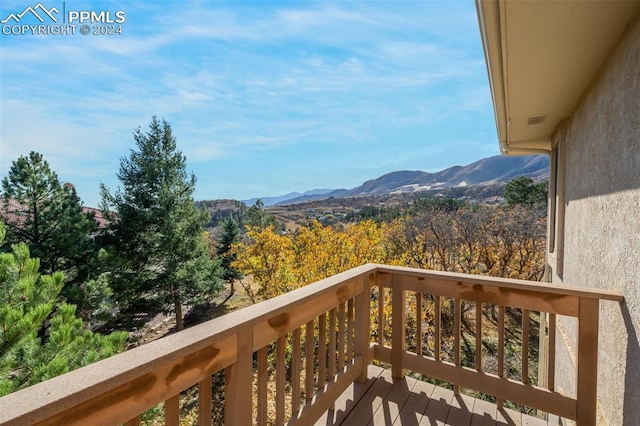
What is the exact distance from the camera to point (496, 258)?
357 inches

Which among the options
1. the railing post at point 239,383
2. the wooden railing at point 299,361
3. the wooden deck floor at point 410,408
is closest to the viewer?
the wooden railing at point 299,361

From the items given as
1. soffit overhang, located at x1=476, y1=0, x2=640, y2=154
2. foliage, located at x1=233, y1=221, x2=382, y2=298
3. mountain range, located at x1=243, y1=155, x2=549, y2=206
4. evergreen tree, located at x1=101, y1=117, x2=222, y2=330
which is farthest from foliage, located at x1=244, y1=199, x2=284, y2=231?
soffit overhang, located at x1=476, y1=0, x2=640, y2=154

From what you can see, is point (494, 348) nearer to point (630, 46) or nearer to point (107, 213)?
point (630, 46)

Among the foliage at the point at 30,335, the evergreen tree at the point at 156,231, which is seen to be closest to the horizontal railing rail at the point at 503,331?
the foliage at the point at 30,335

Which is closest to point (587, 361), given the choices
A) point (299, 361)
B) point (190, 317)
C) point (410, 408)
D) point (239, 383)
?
point (410, 408)

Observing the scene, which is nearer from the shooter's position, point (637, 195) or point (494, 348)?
point (637, 195)

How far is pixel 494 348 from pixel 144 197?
14185mm

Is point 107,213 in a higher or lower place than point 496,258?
higher

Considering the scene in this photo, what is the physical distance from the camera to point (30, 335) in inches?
189

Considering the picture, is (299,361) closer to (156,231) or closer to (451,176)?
(156,231)


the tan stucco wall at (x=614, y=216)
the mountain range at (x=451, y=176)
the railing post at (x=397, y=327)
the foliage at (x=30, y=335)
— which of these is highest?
the mountain range at (x=451, y=176)

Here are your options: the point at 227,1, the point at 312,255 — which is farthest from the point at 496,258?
the point at 227,1

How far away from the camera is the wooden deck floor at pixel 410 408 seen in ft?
6.84

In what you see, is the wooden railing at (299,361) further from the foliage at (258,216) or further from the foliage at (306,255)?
the foliage at (258,216)
